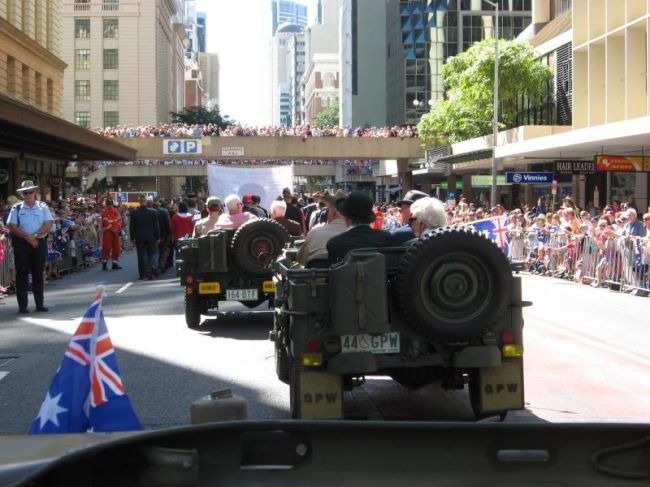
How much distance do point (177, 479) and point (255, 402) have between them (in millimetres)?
5566

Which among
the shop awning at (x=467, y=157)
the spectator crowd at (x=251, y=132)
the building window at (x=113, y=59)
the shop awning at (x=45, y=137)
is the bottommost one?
the shop awning at (x=45, y=137)

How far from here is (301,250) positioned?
796cm

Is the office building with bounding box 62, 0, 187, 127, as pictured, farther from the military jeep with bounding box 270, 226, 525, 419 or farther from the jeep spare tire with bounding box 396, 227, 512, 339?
the jeep spare tire with bounding box 396, 227, 512, 339

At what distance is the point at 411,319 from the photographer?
627 centimetres

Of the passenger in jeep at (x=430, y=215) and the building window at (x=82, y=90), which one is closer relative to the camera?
the passenger in jeep at (x=430, y=215)

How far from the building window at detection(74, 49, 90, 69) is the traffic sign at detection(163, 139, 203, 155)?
50.9 meters

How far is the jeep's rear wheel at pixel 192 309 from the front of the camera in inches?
480

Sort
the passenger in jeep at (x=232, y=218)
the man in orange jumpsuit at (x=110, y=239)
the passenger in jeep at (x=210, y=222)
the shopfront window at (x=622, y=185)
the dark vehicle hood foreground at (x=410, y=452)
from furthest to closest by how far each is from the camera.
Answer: the shopfront window at (x=622, y=185)
the man in orange jumpsuit at (x=110, y=239)
the passenger in jeep at (x=210, y=222)
the passenger in jeep at (x=232, y=218)
the dark vehicle hood foreground at (x=410, y=452)

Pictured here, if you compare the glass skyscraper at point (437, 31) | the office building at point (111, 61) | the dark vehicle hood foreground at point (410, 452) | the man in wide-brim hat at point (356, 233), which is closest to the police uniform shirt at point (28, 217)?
the man in wide-brim hat at point (356, 233)

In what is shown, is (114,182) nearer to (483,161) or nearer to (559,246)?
(483,161)

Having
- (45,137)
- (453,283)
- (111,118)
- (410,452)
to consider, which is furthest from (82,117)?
(410,452)

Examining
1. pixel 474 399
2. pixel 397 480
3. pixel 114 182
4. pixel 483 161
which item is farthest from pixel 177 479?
pixel 114 182

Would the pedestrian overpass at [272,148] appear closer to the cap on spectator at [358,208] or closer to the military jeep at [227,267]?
the military jeep at [227,267]

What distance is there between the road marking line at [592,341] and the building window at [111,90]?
92.9m
